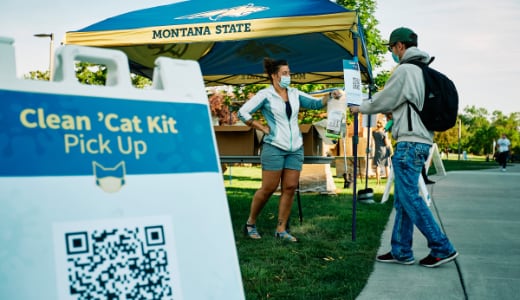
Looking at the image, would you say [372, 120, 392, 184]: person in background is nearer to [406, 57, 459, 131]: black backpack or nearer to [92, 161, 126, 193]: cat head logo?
[406, 57, 459, 131]: black backpack

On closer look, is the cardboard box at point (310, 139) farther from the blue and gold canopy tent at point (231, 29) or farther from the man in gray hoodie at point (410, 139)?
the man in gray hoodie at point (410, 139)

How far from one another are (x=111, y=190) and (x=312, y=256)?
3.74 metres

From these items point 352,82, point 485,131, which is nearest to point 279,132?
point 352,82

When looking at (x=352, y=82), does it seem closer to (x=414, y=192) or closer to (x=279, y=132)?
(x=279, y=132)

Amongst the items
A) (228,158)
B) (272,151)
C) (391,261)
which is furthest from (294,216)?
(391,261)

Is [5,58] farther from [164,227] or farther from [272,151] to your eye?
[272,151]

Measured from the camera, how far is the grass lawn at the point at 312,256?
3928 millimetres

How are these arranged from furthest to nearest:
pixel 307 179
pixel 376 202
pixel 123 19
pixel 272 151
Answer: pixel 307 179 < pixel 376 202 < pixel 123 19 < pixel 272 151

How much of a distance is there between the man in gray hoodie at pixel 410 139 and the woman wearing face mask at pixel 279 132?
1.16 metres

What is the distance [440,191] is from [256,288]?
10.1 metres

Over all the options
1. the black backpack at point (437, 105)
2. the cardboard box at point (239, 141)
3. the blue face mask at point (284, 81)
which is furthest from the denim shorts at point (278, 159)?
the cardboard box at point (239, 141)

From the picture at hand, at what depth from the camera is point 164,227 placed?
1.66 metres

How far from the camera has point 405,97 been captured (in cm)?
453

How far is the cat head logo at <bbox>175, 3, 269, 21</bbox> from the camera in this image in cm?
639
